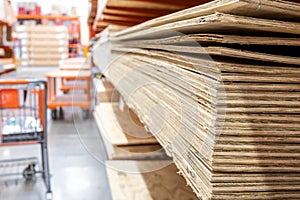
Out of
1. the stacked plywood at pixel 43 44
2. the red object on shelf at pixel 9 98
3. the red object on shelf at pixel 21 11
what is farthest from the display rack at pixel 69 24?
the red object on shelf at pixel 9 98

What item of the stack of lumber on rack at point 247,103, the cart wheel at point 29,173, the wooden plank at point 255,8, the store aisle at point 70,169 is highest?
the wooden plank at point 255,8

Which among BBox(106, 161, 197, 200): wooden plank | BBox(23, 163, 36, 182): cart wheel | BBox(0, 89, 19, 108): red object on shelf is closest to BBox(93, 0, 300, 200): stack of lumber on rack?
BBox(106, 161, 197, 200): wooden plank

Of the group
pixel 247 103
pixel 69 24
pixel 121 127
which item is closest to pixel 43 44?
pixel 69 24

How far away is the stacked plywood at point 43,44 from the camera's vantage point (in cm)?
1325

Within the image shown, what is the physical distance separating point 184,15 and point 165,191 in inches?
48.5

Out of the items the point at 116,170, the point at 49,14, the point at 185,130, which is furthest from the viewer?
the point at 49,14

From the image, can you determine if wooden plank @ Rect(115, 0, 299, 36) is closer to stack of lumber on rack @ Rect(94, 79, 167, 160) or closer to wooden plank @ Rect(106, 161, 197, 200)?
wooden plank @ Rect(106, 161, 197, 200)

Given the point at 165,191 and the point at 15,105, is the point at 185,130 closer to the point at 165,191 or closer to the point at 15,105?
the point at 165,191

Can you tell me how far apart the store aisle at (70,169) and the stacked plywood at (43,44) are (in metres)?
9.34

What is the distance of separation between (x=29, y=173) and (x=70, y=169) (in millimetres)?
435

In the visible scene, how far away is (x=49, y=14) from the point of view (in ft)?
48.0

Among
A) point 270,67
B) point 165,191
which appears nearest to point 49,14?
point 165,191

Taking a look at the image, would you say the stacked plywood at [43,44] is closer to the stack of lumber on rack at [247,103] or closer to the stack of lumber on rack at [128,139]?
the stack of lumber on rack at [128,139]

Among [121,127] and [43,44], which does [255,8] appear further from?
[43,44]
